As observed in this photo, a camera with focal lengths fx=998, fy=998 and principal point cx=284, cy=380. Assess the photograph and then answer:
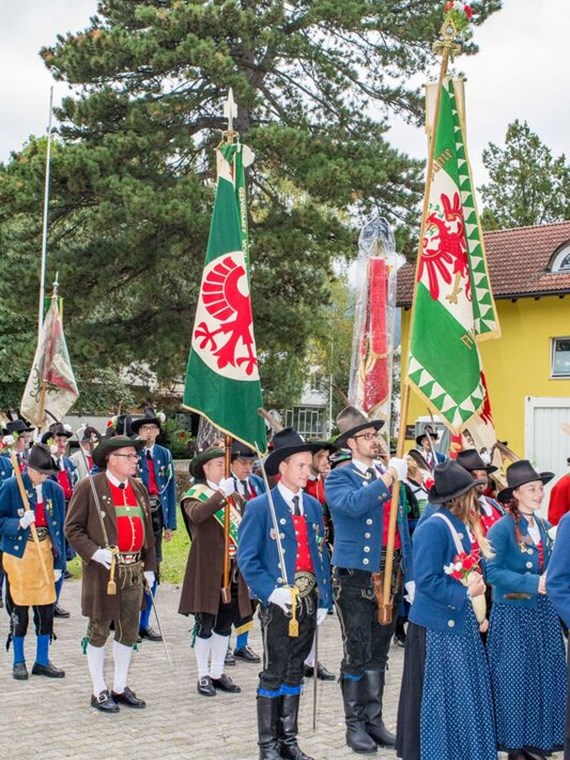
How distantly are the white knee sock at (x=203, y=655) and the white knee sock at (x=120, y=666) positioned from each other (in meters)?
0.71

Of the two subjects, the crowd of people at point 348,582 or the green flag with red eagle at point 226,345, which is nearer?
the crowd of people at point 348,582

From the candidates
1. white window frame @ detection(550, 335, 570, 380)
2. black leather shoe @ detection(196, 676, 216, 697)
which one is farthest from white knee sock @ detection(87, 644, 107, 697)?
white window frame @ detection(550, 335, 570, 380)

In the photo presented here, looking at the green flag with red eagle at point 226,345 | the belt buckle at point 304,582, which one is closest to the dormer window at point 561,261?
the green flag with red eagle at point 226,345

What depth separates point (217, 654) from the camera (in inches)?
316

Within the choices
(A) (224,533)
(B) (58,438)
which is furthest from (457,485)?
(B) (58,438)

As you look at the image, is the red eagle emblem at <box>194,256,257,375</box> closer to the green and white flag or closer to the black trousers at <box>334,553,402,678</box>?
the green and white flag

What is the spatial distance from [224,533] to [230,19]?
15.0 m

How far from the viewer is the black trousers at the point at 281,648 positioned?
238 inches

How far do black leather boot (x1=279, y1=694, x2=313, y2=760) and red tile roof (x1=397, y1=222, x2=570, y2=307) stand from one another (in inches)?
687

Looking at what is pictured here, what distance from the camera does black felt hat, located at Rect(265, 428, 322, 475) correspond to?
6.24 metres

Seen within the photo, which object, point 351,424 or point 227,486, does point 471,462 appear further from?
point 227,486

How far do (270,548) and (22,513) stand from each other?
3.04 meters

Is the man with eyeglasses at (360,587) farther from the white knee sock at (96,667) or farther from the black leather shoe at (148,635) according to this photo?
the black leather shoe at (148,635)

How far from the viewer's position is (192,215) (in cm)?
1984
